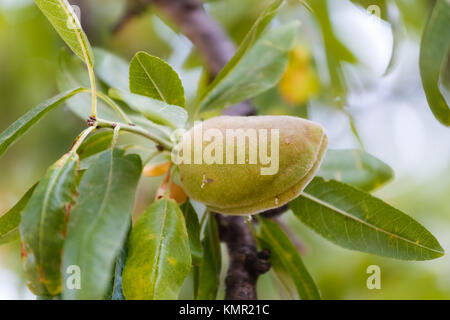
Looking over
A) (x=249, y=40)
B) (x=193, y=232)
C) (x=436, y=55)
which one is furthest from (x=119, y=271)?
(x=436, y=55)

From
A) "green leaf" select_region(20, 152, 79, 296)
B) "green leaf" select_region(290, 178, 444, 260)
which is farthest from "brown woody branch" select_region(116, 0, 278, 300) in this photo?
"green leaf" select_region(20, 152, 79, 296)

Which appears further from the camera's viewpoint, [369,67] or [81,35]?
[369,67]

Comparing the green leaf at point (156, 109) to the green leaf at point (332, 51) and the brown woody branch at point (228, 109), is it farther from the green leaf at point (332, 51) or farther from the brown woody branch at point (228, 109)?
the green leaf at point (332, 51)

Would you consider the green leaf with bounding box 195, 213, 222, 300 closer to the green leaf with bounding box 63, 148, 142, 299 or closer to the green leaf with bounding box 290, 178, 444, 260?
the green leaf with bounding box 290, 178, 444, 260

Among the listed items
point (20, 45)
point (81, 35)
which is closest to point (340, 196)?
point (81, 35)

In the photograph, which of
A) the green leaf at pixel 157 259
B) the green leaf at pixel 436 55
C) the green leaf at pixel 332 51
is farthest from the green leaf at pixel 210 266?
the green leaf at pixel 332 51

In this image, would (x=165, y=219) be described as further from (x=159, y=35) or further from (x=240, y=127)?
(x=159, y=35)

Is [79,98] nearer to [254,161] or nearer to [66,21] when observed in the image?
[66,21]
